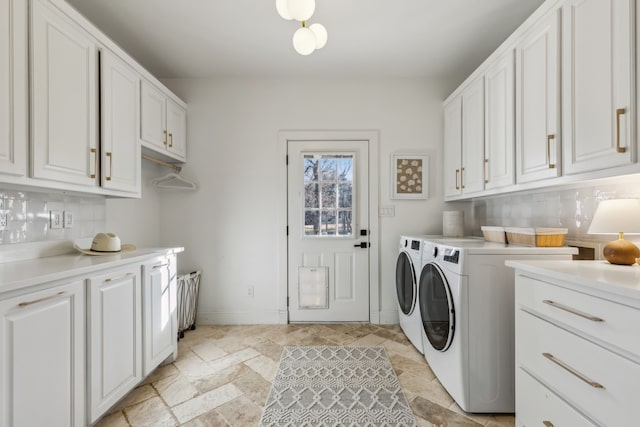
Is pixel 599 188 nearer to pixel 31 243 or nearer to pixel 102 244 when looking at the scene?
pixel 102 244

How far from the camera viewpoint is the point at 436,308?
70.2 inches

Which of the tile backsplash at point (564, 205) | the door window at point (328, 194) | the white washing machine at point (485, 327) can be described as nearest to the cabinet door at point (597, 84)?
the tile backsplash at point (564, 205)

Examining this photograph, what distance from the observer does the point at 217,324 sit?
2730 millimetres

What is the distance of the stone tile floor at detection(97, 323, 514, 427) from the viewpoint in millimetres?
1479

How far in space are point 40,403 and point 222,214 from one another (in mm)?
1862

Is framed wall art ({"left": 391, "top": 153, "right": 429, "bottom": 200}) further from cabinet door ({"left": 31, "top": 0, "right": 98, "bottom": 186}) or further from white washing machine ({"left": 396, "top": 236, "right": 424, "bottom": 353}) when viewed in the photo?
cabinet door ({"left": 31, "top": 0, "right": 98, "bottom": 186})

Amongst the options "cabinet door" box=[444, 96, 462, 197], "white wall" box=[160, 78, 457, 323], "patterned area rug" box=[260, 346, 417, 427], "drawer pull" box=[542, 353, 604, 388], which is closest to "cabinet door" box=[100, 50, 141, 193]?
"white wall" box=[160, 78, 457, 323]

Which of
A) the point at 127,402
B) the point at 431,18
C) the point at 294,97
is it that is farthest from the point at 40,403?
the point at 431,18

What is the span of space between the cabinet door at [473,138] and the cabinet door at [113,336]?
2.49 metres

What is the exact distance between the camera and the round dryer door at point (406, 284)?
7.24 feet

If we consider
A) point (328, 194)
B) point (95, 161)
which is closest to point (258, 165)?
point (328, 194)

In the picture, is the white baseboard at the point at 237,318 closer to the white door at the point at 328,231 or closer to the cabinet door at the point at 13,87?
the white door at the point at 328,231

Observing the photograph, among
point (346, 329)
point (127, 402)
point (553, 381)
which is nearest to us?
point (553, 381)

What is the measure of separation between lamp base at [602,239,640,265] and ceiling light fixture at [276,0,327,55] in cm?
173
